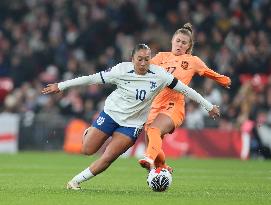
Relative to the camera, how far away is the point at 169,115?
13.5 meters

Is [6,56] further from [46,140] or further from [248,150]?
[248,150]

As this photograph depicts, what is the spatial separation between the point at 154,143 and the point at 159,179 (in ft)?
2.05

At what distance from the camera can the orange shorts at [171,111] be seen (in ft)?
44.5

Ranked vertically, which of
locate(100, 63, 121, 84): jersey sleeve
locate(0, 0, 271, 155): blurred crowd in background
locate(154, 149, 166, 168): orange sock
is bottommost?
locate(154, 149, 166, 168): orange sock

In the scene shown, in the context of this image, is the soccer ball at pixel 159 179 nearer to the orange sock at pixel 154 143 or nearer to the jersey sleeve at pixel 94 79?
the orange sock at pixel 154 143

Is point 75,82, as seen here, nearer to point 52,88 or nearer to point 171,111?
point 52,88

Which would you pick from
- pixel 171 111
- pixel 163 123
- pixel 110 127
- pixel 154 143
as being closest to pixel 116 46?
pixel 171 111

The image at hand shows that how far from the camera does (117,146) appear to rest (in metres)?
12.5

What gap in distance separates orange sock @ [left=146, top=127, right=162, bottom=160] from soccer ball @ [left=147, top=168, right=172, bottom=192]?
0.27 metres

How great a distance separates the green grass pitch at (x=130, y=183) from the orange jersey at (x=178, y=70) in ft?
4.38

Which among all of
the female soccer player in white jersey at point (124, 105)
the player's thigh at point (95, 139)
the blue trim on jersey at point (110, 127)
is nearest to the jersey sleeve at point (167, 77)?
the female soccer player in white jersey at point (124, 105)

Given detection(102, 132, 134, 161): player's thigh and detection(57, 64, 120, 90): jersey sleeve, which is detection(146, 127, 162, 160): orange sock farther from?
detection(57, 64, 120, 90): jersey sleeve

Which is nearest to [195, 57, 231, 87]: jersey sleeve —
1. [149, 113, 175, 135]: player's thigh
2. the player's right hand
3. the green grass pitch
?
[149, 113, 175, 135]: player's thigh

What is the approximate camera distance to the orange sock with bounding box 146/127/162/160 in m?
12.7
